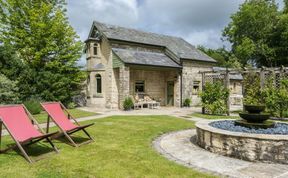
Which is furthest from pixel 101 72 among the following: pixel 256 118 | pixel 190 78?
pixel 256 118

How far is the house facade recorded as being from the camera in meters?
17.7

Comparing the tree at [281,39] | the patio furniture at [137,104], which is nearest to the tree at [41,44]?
the patio furniture at [137,104]

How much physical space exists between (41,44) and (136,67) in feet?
25.9

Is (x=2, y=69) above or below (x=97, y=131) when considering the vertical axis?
above

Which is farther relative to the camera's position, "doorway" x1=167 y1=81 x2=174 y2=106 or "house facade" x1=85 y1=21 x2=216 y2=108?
"doorway" x1=167 y1=81 x2=174 y2=106

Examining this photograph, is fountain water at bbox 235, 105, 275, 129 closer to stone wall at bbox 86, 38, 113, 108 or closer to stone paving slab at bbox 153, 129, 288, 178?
stone paving slab at bbox 153, 129, 288, 178

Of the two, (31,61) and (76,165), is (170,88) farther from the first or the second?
(76,165)

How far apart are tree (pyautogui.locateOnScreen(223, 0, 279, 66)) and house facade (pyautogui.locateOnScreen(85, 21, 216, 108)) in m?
15.0

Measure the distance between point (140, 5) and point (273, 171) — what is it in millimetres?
17798

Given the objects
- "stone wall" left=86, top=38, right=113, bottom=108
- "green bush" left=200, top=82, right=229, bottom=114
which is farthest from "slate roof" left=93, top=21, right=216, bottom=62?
"green bush" left=200, top=82, right=229, bottom=114

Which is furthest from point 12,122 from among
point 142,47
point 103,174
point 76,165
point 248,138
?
point 142,47

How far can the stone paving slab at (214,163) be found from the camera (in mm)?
4355

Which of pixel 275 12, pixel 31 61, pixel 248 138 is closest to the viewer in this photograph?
pixel 248 138

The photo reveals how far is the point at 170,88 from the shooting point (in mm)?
20531
